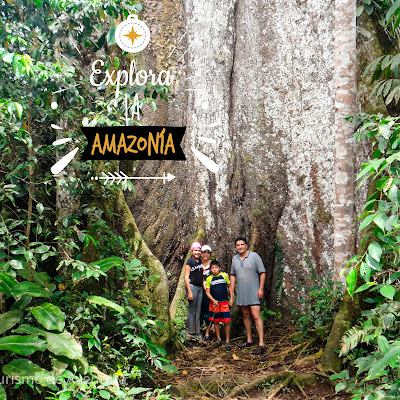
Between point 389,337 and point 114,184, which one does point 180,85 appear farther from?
point 389,337

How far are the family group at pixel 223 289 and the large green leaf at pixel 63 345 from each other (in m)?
2.53

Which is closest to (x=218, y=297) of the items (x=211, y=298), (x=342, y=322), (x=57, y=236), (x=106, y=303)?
(x=211, y=298)

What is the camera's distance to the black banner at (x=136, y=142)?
348 cm

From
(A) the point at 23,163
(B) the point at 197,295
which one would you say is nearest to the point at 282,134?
(B) the point at 197,295

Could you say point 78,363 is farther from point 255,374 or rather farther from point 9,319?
point 255,374

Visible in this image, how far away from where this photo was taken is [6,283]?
3033 mm

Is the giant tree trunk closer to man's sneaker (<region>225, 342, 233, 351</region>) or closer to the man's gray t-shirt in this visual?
the man's gray t-shirt

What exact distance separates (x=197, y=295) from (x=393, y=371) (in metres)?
3.14

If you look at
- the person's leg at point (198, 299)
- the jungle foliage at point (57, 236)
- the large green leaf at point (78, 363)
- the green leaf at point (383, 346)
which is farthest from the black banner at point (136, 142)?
the person's leg at point (198, 299)

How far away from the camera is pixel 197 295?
561 centimetres

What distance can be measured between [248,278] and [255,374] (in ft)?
4.01

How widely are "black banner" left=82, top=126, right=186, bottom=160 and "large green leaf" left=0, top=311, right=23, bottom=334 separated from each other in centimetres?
141

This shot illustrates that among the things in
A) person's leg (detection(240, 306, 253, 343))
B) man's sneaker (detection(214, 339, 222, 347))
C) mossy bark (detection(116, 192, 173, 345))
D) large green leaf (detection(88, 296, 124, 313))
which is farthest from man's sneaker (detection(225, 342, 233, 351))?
large green leaf (detection(88, 296, 124, 313))

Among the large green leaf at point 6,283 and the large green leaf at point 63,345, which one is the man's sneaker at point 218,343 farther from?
the large green leaf at point 6,283
